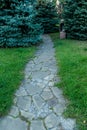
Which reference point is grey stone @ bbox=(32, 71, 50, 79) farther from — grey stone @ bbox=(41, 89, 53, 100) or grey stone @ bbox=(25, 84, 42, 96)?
grey stone @ bbox=(41, 89, 53, 100)

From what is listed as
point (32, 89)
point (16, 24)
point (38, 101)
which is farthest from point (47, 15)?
point (38, 101)

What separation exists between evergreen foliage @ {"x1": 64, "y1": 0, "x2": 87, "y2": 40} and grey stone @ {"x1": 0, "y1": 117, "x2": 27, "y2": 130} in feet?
21.9

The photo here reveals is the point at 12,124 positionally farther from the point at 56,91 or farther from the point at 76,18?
the point at 76,18

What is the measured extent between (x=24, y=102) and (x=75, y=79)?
4.56ft

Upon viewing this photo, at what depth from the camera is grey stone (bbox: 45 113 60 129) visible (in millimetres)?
3602

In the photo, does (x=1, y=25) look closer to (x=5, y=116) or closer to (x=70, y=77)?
(x=70, y=77)

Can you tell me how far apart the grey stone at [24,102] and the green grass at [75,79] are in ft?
2.48

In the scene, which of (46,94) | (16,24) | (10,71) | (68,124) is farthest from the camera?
(16,24)

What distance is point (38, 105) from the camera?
13.8 ft

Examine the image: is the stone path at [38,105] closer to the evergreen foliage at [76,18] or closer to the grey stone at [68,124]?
the grey stone at [68,124]

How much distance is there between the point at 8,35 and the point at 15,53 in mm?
1199

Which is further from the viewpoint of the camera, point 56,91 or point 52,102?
point 56,91

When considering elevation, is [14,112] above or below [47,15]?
above

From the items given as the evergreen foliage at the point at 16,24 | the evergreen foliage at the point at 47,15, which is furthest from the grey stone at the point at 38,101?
the evergreen foliage at the point at 47,15
